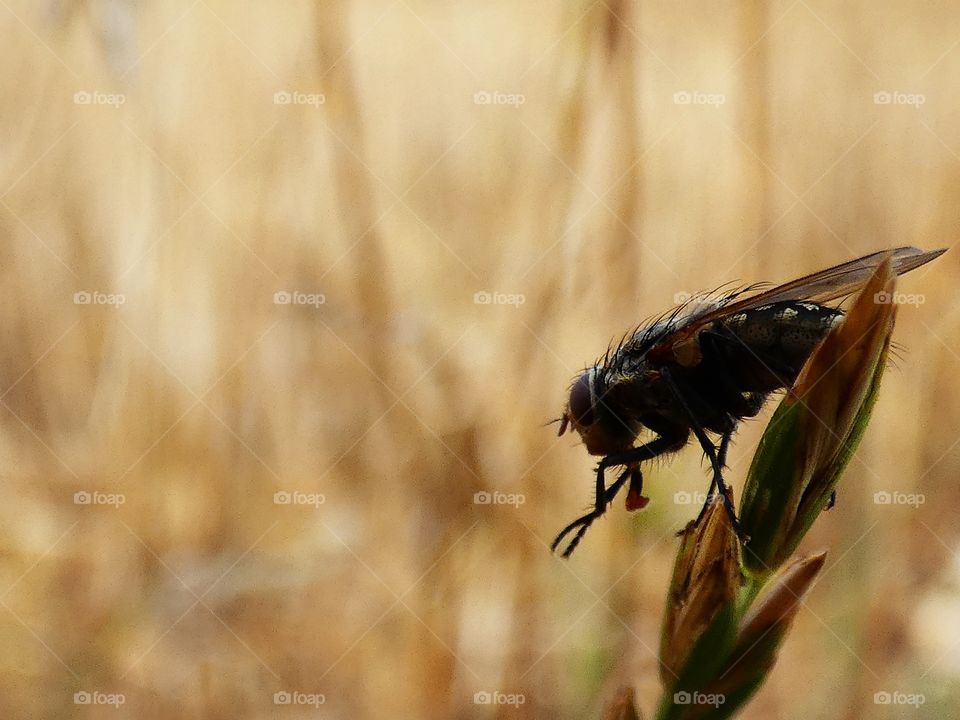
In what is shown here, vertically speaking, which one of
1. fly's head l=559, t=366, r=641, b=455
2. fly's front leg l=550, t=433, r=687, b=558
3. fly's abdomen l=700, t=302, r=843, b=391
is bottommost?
fly's front leg l=550, t=433, r=687, b=558

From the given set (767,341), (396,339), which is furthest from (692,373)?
(396,339)

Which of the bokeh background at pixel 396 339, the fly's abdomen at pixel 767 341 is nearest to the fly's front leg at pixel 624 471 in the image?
the fly's abdomen at pixel 767 341

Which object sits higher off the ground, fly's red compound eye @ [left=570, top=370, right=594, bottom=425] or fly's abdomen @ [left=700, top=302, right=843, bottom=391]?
fly's abdomen @ [left=700, top=302, right=843, bottom=391]

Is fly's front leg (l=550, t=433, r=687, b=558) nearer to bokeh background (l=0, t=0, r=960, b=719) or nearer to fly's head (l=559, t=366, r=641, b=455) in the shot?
fly's head (l=559, t=366, r=641, b=455)

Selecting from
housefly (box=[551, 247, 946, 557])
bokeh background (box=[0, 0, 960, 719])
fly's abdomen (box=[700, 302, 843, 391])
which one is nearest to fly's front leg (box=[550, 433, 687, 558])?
housefly (box=[551, 247, 946, 557])

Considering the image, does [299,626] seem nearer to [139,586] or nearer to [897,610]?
[139,586]

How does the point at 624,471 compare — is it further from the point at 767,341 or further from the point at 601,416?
the point at 767,341

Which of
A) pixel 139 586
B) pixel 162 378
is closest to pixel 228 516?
pixel 139 586
